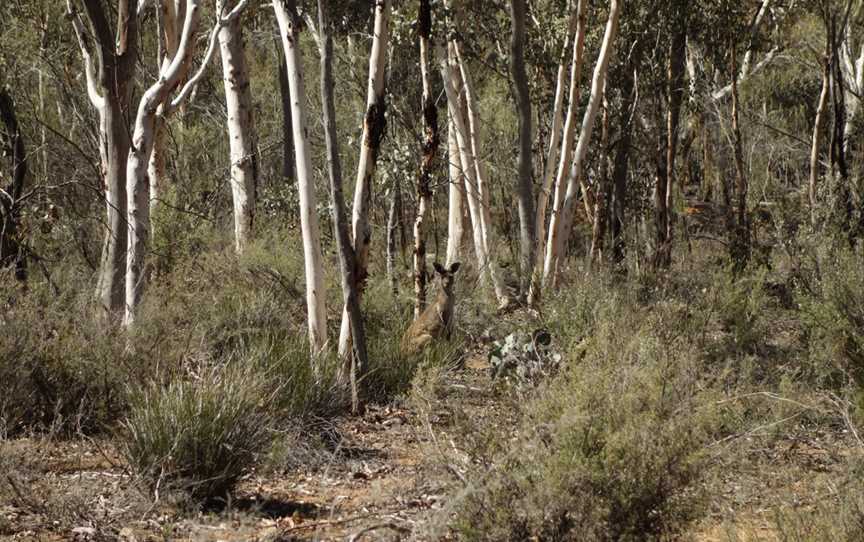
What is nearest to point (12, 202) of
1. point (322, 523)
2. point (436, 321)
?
point (436, 321)

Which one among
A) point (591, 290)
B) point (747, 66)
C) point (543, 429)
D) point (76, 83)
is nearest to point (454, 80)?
point (591, 290)

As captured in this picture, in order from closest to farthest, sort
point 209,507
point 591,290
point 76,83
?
point 209,507 < point 591,290 < point 76,83

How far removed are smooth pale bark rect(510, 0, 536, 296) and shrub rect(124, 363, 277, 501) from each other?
554cm

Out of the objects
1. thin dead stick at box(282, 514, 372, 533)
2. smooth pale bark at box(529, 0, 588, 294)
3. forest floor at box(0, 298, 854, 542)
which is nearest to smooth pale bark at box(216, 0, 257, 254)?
smooth pale bark at box(529, 0, 588, 294)

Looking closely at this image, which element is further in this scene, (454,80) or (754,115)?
(754,115)

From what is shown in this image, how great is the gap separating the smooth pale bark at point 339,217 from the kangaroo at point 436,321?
0.99m

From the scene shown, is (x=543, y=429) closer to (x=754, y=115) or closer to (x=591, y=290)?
(x=591, y=290)

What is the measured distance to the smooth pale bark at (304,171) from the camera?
7285mm

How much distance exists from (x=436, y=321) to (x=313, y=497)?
2865mm

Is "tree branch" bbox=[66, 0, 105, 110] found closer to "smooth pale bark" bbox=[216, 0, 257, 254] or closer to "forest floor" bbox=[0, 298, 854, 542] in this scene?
"smooth pale bark" bbox=[216, 0, 257, 254]

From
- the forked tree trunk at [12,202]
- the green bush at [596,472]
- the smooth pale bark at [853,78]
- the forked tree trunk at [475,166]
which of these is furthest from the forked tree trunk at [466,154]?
the smooth pale bark at [853,78]

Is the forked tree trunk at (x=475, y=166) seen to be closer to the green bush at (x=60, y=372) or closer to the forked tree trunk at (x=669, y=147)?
the forked tree trunk at (x=669, y=147)

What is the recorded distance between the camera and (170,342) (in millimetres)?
6914

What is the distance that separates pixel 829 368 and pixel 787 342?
1.96 metres
